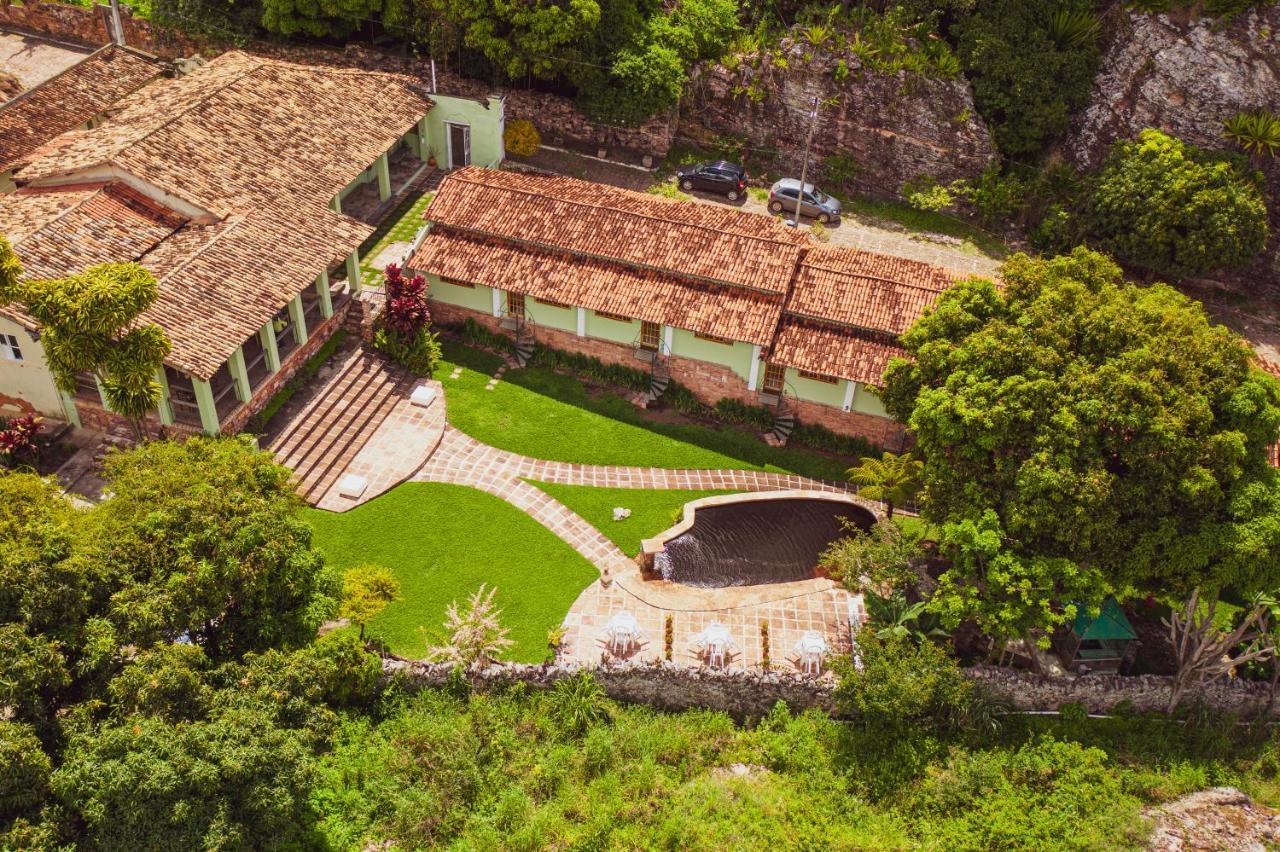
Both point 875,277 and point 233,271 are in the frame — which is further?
point 875,277

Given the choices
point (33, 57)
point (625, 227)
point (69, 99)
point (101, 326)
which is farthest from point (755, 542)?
point (33, 57)

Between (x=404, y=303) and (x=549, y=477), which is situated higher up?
(x=404, y=303)

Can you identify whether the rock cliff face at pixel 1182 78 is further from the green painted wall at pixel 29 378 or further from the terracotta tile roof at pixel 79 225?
the green painted wall at pixel 29 378

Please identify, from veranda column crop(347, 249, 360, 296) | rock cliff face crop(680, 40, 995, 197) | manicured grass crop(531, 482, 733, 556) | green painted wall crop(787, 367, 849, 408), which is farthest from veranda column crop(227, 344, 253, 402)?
rock cliff face crop(680, 40, 995, 197)

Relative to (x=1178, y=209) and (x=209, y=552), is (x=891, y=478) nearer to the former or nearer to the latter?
(x=1178, y=209)

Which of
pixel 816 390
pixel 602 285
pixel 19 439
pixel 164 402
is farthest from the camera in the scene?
pixel 602 285

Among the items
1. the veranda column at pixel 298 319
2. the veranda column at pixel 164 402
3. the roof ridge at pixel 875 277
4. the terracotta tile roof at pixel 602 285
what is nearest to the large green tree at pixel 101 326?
the veranda column at pixel 164 402

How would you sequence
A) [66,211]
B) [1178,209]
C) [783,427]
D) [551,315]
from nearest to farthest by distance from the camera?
1. [66,211]
2. [783,427]
3. [551,315]
4. [1178,209]

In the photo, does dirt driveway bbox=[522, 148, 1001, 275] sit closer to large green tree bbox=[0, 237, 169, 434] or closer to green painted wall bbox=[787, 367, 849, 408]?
green painted wall bbox=[787, 367, 849, 408]
